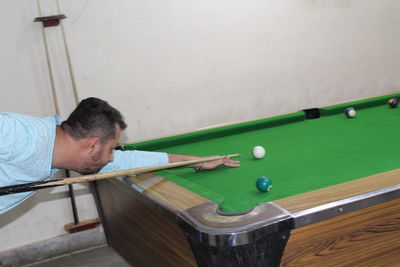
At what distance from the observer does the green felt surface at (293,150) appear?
A: 5.17ft

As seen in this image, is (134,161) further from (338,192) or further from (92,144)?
(338,192)

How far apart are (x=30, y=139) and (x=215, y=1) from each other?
2419 mm

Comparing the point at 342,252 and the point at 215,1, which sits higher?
the point at 215,1

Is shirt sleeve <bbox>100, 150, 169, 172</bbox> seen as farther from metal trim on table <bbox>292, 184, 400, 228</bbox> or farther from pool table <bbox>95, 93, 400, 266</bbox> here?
metal trim on table <bbox>292, 184, 400, 228</bbox>

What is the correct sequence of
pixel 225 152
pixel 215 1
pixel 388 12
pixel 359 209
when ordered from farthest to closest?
pixel 388 12 < pixel 215 1 < pixel 225 152 < pixel 359 209

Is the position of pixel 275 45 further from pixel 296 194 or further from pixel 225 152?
pixel 296 194

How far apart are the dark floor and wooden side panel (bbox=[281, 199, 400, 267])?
175cm

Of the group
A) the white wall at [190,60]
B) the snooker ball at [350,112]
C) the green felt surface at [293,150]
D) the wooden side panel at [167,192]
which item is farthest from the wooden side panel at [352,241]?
the white wall at [190,60]

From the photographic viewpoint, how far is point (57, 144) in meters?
1.62

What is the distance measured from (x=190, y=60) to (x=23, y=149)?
2.17m

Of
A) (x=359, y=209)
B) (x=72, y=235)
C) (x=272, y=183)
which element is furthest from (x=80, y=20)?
(x=359, y=209)

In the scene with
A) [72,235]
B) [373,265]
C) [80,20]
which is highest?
[80,20]

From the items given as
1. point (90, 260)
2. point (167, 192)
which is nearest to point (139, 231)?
point (167, 192)

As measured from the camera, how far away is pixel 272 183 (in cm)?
163
